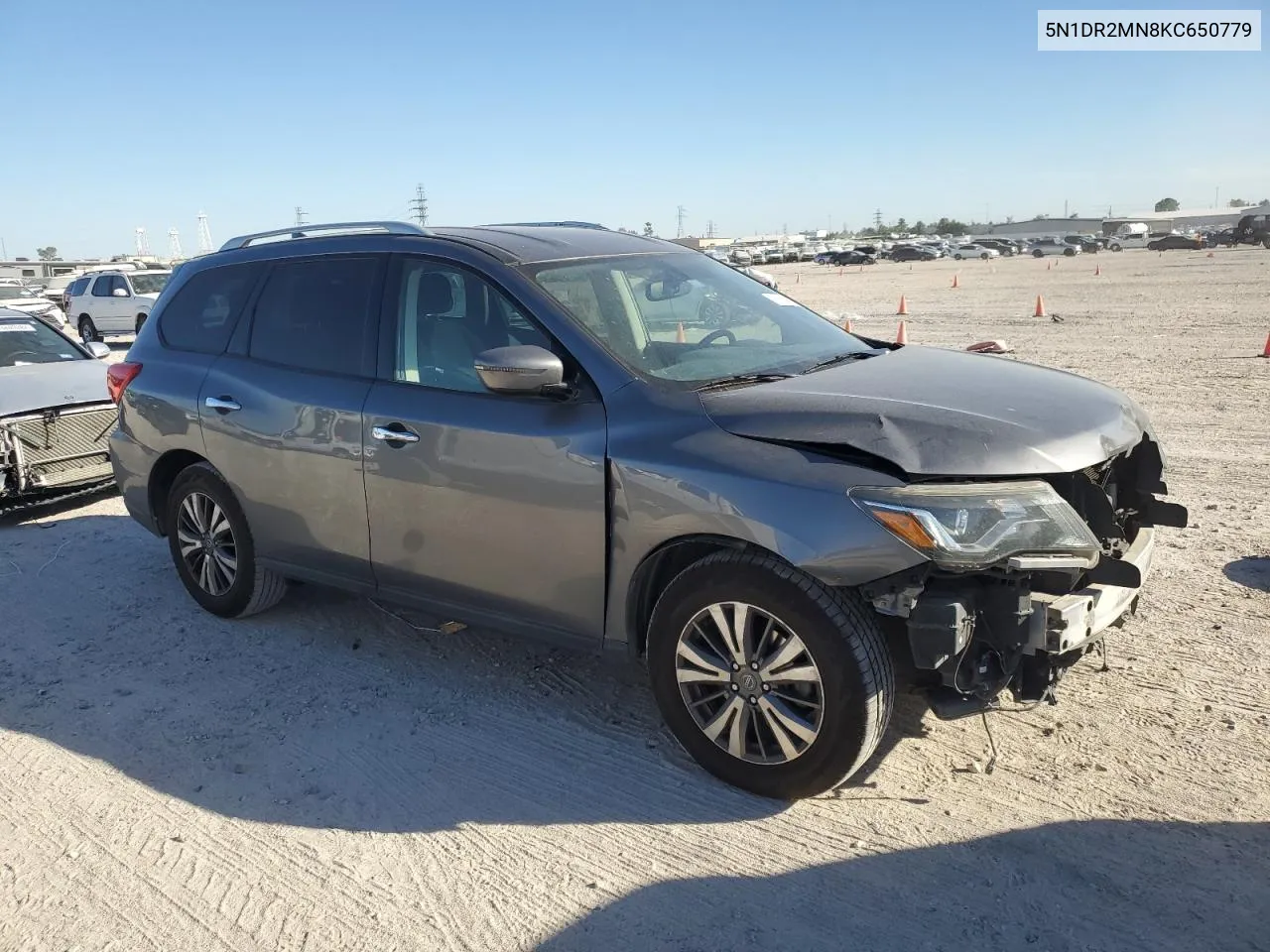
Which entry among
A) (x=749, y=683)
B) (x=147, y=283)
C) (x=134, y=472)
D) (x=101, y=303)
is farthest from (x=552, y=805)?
(x=147, y=283)

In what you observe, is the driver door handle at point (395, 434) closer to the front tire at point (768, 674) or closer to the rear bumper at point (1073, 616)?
the front tire at point (768, 674)

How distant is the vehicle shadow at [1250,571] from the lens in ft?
17.3

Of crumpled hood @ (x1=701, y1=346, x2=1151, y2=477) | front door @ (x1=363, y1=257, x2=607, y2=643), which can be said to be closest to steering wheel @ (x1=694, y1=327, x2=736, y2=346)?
crumpled hood @ (x1=701, y1=346, x2=1151, y2=477)

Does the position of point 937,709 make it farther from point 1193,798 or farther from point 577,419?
point 577,419

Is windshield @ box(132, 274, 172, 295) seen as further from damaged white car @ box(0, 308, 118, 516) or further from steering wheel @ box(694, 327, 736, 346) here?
steering wheel @ box(694, 327, 736, 346)

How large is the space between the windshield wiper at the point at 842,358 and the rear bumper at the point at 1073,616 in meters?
1.33

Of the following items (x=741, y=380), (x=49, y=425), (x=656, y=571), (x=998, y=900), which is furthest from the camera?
(x=49, y=425)

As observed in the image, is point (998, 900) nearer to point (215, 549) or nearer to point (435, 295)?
point (435, 295)

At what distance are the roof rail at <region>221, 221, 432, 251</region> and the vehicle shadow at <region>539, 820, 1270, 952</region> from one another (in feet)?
10.3

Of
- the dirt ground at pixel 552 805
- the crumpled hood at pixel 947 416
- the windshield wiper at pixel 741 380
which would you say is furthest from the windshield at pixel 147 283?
the crumpled hood at pixel 947 416

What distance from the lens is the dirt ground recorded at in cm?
301

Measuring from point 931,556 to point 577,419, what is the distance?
1.41 meters

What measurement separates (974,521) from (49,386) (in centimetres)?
790

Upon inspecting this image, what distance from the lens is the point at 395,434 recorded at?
14.2 feet
